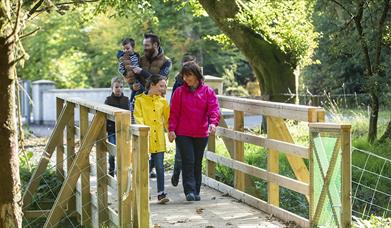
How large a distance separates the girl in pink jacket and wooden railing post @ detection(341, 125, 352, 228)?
7.16ft

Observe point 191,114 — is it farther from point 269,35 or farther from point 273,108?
point 269,35

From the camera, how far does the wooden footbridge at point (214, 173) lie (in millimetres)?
6277

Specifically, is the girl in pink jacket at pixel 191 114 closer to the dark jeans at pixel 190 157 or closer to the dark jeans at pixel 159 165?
the dark jeans at pixel 190 157

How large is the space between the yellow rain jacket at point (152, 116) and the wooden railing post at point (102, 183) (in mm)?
433

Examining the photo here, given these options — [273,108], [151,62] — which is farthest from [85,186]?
[273,108]

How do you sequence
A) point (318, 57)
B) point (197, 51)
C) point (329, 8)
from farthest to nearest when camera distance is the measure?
point (197, 51) → point (318, 57) → point (329, 8)

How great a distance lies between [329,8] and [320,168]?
338 inches

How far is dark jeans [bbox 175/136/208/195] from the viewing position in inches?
320

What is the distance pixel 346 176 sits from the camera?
237 inches

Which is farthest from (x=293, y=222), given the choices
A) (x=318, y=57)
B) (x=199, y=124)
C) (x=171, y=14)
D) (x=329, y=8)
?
(x=171, y=14)

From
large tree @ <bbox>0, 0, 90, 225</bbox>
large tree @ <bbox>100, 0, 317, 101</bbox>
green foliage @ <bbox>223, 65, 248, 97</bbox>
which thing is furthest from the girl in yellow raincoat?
green foliage @ <bbox>223, 65, 248, 97</bbox>

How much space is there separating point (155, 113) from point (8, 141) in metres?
3.20

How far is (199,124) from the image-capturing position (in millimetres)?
8086

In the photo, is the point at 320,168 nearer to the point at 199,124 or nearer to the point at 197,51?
the point at 199,124
